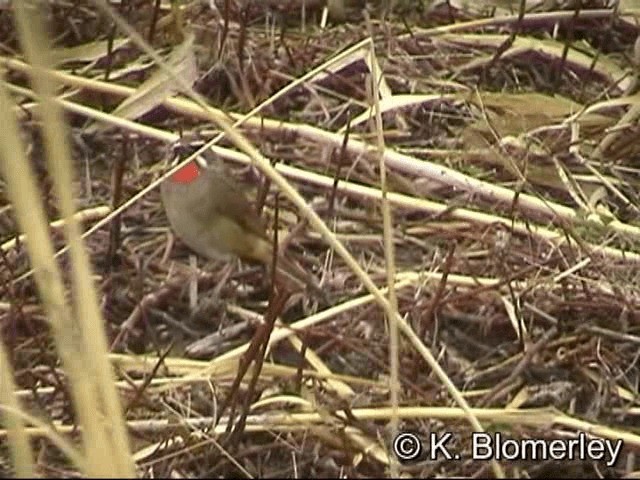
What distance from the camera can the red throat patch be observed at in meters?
2.87

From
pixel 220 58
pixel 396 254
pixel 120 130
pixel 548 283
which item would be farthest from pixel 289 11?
pixel 548 283

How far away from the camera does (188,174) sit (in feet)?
9.50

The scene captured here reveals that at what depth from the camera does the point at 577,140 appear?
3.08 m

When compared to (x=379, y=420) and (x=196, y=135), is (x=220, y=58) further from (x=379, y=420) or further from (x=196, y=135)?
(x=379, y=420)

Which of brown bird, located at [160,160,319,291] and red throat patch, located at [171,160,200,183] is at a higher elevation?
red throat patch, located at [171,160,200,183]

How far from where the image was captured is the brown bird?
2.80 m

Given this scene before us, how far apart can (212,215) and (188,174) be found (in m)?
0.10

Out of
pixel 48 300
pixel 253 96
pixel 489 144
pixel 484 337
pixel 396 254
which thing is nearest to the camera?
pixel 48 300

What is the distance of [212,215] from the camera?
2.85 meters

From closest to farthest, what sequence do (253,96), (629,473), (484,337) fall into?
1. (629,473)
2. (484,337)
3. (253,96)

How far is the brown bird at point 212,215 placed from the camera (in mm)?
2799

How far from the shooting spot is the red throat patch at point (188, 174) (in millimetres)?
2867

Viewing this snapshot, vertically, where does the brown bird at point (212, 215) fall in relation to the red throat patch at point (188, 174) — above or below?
below

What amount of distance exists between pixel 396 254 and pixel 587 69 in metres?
0.85
